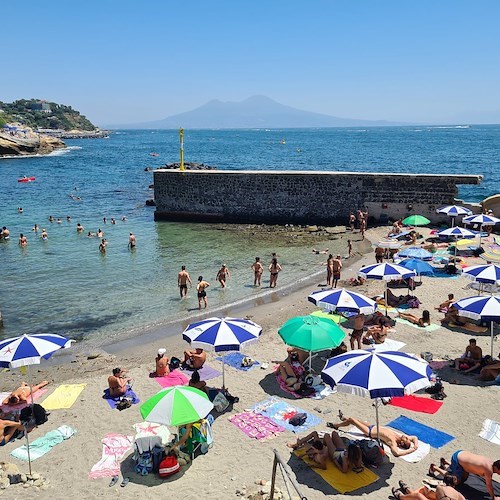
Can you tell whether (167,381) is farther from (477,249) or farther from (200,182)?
(200,182)

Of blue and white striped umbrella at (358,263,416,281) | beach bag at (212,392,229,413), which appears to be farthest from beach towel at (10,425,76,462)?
blue and white striped umbrella at (358,263,416,281)

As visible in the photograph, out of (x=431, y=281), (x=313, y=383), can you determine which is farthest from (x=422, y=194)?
(x=313, y=383)

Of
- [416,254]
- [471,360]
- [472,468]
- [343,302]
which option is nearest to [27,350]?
[343,302]

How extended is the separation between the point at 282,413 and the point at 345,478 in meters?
2.08

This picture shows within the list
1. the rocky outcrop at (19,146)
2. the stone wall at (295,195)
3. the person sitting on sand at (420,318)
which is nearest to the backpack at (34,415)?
the person sitting on sand at (420,318)

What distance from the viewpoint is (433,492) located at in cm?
680

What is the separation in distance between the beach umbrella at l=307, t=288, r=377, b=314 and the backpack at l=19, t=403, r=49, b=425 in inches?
240

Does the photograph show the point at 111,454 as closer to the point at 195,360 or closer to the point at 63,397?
the point at 63,397

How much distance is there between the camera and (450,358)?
1162 cm

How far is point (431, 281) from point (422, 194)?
9762mm

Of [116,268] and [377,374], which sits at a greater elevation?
[377,374]

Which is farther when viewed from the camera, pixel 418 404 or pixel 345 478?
pixel 418 404

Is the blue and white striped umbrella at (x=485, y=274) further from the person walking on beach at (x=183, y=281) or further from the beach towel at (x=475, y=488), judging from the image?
the person walking on beach at (x=183, y=281)

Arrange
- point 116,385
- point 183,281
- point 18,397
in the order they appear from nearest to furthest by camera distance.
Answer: point 18,397 < point 116,385 < point 183,281
